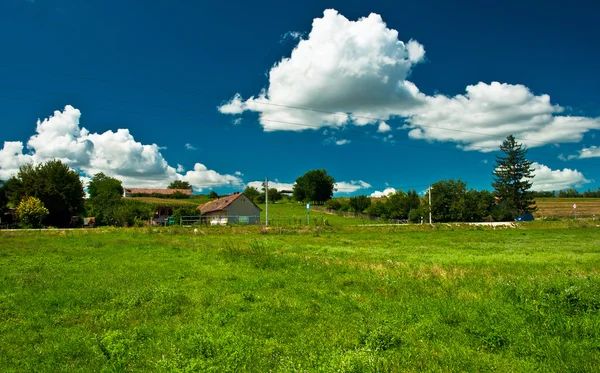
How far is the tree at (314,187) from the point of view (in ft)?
408

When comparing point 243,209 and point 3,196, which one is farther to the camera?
point 243,209

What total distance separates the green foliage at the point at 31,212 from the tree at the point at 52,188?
4.42 m

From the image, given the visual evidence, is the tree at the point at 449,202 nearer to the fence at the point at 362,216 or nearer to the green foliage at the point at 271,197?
the fence at the point at 362,216

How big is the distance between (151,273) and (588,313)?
13.5 m

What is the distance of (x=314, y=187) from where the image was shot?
12388cm

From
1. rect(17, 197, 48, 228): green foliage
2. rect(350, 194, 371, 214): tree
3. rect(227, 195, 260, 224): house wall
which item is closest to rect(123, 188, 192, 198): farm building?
rect(227, 195, 260, 224): house wall

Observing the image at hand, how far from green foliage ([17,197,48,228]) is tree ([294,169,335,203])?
8249 centimetres

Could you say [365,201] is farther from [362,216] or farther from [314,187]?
[314,187]

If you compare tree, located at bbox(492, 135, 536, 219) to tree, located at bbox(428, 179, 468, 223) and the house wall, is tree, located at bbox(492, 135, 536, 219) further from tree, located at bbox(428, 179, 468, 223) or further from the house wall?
the house wall

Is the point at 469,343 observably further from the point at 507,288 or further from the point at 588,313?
the point at 507,288

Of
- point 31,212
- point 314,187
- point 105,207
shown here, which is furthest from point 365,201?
point 31,212

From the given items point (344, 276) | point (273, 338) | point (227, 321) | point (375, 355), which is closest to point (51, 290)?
point (227, 321)

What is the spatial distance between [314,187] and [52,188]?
263 feet

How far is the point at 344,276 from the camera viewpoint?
40.7 ft
